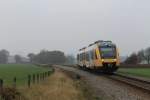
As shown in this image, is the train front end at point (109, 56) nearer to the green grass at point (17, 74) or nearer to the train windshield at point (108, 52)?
the train windshield at point (108, 52)

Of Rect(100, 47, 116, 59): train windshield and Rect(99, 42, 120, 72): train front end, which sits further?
Rect(100, 47, 116, 59): train windshield

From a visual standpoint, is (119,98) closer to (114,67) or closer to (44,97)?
(44,97)

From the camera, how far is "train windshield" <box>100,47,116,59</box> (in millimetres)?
46969

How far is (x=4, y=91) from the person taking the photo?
1752 centimetres

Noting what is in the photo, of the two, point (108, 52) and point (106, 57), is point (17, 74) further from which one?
point (108, 52)

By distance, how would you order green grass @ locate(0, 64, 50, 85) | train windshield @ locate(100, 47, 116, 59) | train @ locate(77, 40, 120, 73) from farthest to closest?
train windshield @ locate(100, 47, 116, 59) < train @ locate(77, 40, 120, 73) < green grass @ locate(0, 64, 50, 85)

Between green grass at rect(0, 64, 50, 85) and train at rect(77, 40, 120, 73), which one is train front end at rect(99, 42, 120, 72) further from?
green grass at rect(0, 64, 50, 85)

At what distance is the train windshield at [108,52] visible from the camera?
4697 cm

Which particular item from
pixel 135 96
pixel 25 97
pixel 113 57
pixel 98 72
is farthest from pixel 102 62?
pixel 25 97

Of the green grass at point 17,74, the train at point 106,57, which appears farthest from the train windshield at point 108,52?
the green grass at point 17,74

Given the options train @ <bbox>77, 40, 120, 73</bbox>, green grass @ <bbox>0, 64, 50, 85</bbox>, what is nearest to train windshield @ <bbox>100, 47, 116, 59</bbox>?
train @ <bbox>77, 40, 120, 73</bbox>

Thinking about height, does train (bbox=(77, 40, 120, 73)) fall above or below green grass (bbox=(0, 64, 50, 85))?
above

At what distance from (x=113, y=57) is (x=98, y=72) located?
6.53 meters

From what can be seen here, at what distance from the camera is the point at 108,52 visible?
47.2m
